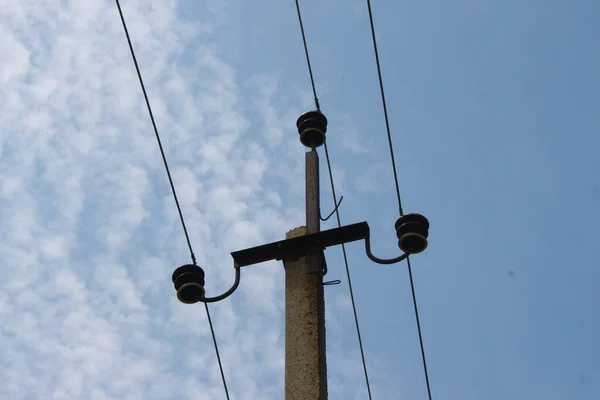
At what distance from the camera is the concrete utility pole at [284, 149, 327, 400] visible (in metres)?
4.81

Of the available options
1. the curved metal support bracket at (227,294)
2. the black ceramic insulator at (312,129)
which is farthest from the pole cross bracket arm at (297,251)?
the black ceramic insulator at (312,129)

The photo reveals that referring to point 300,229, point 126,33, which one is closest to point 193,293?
point 300,229

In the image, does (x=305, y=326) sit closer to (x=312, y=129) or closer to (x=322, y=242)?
(x=322, y=242)

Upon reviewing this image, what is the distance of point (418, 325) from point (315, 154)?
199 centimetres

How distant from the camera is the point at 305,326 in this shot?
5.06m

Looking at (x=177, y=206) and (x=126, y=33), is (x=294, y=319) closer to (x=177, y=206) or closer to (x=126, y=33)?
(x=177, y=206)

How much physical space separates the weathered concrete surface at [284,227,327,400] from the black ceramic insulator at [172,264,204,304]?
23.4 inches

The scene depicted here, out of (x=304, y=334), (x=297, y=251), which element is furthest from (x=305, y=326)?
(x=297, y=251)

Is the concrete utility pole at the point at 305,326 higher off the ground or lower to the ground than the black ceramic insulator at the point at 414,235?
lower

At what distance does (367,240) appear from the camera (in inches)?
216

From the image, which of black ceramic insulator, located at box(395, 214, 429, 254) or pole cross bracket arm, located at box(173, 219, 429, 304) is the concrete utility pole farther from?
black ceramic insulator, located at box(395, 214, 429, 254)

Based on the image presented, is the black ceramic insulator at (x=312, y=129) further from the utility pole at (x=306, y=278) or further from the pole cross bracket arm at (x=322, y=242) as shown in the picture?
the pole cross bracket arm at (x=322, y=242)

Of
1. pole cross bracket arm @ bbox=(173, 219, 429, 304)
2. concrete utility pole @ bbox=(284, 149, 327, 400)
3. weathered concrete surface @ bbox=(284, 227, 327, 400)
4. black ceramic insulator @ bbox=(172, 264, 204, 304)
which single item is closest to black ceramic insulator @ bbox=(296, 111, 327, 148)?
Answer: concrete utility pole @ bbox=(284, 149, 327, 400)

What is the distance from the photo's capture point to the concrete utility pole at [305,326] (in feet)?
15.8
